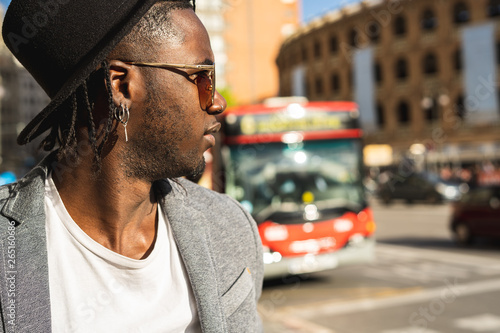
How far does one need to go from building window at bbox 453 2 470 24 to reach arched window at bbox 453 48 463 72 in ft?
7.04

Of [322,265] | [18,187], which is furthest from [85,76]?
[322,265]

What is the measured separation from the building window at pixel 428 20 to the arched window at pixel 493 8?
3.99m

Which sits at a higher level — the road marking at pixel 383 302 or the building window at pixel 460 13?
the building window at pixel 460 13

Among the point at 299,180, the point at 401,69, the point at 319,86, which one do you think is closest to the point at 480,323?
the point at 299,180

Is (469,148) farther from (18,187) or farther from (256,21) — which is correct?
(256,21)

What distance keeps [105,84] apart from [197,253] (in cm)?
53

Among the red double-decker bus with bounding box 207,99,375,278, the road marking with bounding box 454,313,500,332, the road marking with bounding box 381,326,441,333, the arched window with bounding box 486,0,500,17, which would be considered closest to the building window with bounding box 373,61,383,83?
the arched window with bounding box 486,0,500,17

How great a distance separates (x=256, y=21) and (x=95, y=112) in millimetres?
76409

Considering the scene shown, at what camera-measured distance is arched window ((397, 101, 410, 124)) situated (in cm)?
4133

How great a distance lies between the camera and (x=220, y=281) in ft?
4.87

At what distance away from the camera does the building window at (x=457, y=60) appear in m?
37.8

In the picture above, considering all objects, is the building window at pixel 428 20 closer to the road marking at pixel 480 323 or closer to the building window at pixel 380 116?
the building window at pixel 380 116

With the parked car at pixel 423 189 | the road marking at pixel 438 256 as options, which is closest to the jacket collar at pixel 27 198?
the road marking at pixel 438 256

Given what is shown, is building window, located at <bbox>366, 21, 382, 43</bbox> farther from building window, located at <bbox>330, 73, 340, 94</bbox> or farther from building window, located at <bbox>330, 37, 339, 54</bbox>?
building window, located at <bbox>330, 73, 340, 94</bbox>
